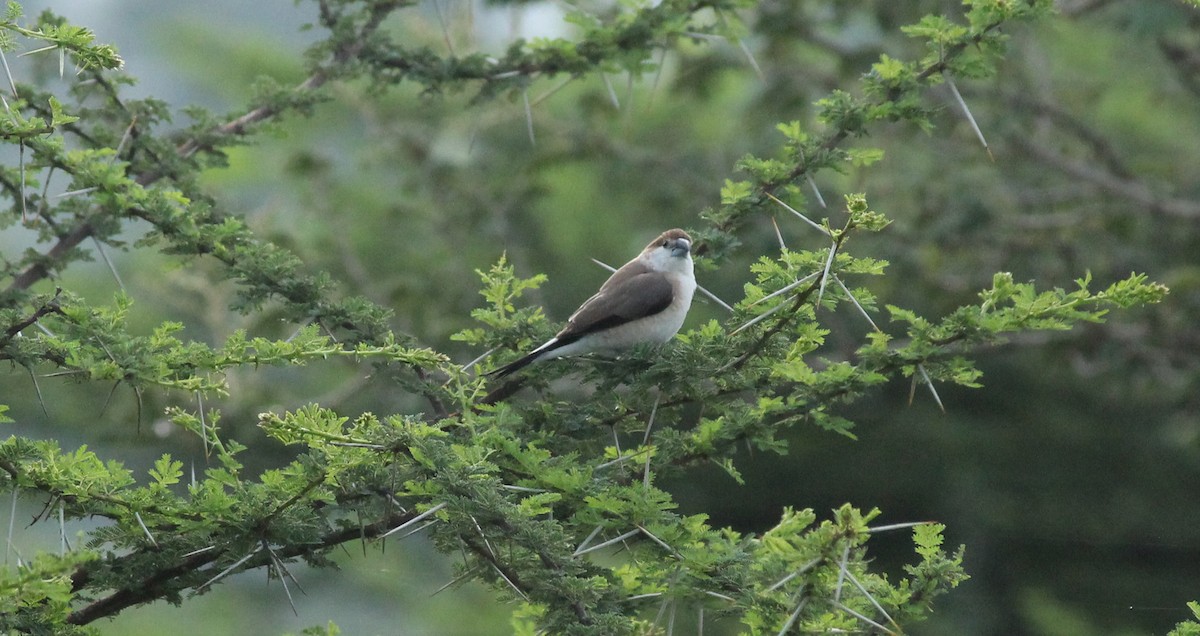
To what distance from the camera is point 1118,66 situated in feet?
65.2

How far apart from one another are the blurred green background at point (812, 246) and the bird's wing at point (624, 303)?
0.86 m

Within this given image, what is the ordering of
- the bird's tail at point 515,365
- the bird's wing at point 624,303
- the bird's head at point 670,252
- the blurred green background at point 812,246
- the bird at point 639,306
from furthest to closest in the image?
the blurred green background at point 812,246
the bird's head at point 670,252
the bird's wing at point 624,303
the bird at point 639,306
the bird's tail at point 515,365

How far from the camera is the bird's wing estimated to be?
6254 millimetres

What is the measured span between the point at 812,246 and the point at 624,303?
21.5ft

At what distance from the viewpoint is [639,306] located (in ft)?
21.5

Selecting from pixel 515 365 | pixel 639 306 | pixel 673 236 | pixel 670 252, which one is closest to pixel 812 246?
pixel 673 236

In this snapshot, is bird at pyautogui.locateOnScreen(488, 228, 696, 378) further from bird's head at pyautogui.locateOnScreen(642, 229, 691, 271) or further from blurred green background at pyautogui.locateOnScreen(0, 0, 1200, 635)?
blurred green background at pyautogui.locateOnScreen(0, 0, 1200, 635)

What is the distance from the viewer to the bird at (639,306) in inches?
242

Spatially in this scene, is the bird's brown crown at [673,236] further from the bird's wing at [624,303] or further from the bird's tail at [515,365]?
the bird's tail at [515,365]

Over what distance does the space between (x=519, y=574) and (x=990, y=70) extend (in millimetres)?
2768

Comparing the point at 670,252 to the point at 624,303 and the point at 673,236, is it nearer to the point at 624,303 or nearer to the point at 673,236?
the point at 673,236

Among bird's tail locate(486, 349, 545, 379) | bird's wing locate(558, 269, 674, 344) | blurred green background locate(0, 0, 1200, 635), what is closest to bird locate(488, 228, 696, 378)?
bird's wing locate(558, 269, 674, 344)

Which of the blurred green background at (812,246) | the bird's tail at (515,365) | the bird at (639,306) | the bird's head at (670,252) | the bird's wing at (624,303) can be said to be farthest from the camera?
the blurred green background at (812,246)

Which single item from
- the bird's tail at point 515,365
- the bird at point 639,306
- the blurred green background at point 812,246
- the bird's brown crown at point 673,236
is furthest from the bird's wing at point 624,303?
the blurred green background at point 812,246
